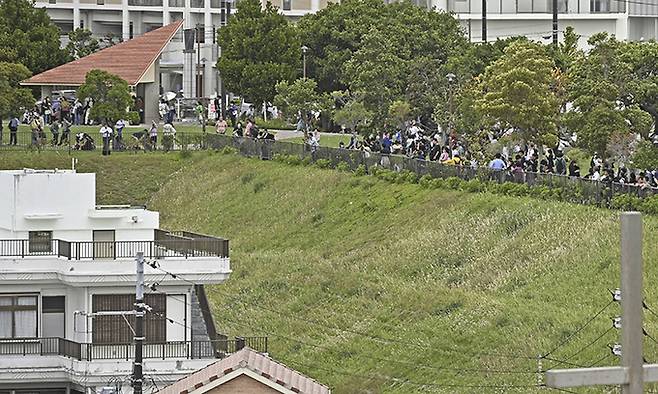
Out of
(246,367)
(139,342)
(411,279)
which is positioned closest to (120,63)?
(411,279)

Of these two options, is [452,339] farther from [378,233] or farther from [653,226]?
[378,233]

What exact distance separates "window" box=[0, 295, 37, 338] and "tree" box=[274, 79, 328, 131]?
1188 inches

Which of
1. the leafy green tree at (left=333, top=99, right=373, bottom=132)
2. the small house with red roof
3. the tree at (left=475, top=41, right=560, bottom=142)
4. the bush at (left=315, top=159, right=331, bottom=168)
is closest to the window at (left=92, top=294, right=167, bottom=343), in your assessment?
the tree at (left=475, top=41, right=560, bottom=142)

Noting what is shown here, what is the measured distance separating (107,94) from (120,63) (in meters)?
8.55

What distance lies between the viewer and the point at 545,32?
286ft

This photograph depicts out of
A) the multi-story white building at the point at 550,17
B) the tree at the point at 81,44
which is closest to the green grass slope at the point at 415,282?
the tree at the point at 81,44

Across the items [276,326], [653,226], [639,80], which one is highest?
[639,80]

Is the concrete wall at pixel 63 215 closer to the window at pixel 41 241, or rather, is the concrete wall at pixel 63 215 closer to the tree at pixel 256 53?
the window at pixel 41 241

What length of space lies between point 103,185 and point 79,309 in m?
27.6

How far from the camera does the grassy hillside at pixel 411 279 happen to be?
103 ft

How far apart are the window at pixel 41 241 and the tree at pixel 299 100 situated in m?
28.0

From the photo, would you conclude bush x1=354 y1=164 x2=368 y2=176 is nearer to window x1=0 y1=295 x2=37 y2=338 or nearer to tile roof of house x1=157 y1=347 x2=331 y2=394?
window x1=0 y1=295 x2=37 y2=338

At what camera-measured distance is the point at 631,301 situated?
6.46 meters

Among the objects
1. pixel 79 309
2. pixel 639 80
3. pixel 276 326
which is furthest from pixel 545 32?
pixel 79 309
